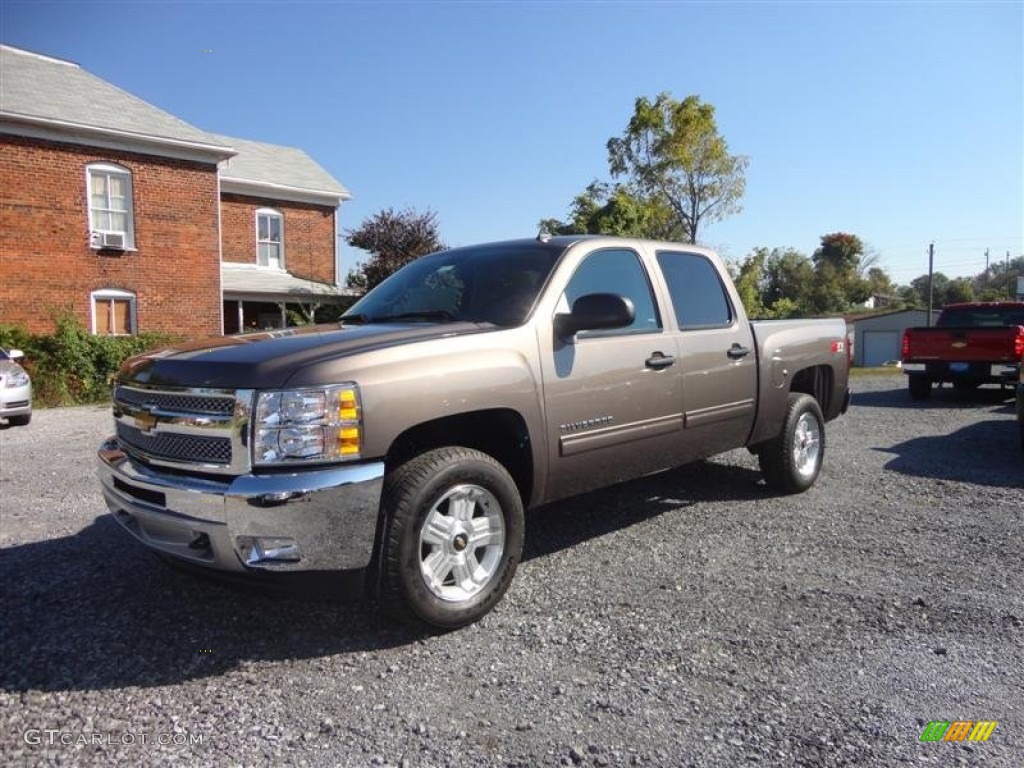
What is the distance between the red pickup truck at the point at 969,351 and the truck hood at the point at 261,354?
11.3 m

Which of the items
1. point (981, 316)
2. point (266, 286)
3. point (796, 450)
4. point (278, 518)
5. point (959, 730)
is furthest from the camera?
point (266, 286)

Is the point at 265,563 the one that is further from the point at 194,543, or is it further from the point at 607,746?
the point at 607,746

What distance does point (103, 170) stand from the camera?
56.9ft

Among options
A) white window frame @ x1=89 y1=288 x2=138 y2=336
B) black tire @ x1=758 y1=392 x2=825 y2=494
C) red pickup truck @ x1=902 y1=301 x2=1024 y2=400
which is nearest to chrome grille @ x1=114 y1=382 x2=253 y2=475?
black tire @ x1=758 y1=392 x2=825 y2=494

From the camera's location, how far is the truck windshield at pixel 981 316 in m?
13.8

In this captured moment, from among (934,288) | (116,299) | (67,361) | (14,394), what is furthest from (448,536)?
(934,288)

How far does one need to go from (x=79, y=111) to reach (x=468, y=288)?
55.7ft

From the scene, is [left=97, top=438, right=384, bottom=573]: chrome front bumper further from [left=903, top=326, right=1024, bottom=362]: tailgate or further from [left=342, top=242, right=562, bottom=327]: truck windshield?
[left=903, top=326, right=1024, bottom=362]: tailgate

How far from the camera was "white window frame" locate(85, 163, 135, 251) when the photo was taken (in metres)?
17.2

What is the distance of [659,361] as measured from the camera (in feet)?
14.9

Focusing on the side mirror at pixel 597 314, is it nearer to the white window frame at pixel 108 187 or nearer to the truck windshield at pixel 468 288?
the truck windshield at pixel 468 288

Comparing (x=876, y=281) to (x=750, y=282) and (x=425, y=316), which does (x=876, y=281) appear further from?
(x=425, y=316)

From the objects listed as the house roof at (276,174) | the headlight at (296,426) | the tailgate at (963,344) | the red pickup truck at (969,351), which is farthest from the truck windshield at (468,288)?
the house roof at (276,174)

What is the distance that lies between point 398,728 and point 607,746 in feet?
2.42
